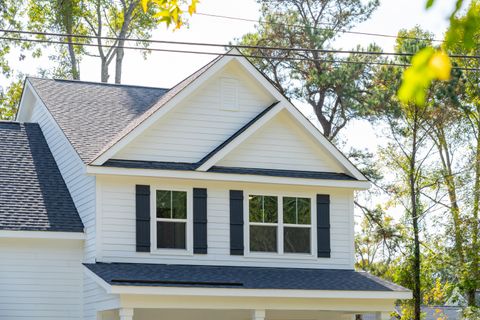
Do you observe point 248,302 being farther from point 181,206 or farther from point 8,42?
point 8,42

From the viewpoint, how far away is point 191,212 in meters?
21.2

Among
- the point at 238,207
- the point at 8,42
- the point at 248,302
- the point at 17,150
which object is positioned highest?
the point at 8,42

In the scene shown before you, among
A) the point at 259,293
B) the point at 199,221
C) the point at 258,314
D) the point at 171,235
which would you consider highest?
the point at 199,221

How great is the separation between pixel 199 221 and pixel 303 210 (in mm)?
2767

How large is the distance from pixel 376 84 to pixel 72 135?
16.3m

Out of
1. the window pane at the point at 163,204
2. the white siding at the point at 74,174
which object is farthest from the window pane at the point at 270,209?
the white siding at the point at 74,174

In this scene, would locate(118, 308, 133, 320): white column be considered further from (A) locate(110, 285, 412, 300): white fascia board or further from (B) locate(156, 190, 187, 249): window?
(B) locate(156, 190, 187, 249): window

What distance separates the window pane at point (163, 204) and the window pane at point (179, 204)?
0.12 meters

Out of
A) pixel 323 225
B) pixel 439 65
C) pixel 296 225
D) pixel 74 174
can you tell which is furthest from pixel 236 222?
pixel 439 65

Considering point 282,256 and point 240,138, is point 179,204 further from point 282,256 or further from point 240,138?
point 282,256

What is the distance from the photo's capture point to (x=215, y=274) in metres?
20.3

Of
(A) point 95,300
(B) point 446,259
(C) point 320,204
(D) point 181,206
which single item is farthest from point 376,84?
(A) point 95,300

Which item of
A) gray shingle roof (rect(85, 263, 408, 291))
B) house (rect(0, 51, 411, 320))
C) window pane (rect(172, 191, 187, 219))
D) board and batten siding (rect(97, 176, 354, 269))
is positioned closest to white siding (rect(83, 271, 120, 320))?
house (rect(0, 51, 411, 320))

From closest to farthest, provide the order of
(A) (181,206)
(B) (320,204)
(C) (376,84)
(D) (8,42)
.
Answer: (A) (181,206) < (B) (320,204) < (C) (376,84) < (D) (8,42)
